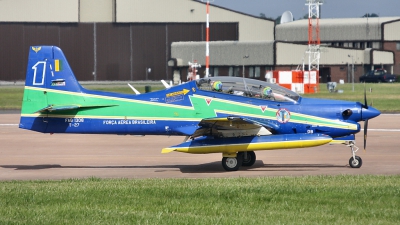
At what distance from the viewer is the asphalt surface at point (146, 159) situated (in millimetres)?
13500

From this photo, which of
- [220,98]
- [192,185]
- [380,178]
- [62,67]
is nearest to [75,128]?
[62,67]

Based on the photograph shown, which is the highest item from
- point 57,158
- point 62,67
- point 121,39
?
point 121,39

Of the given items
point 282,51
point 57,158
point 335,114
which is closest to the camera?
point 335,114

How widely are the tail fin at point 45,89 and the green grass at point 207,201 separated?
286cm

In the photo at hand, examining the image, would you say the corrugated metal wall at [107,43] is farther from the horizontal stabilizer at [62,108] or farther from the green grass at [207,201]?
the green grass at [207,201]

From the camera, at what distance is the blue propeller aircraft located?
13453 millimetres

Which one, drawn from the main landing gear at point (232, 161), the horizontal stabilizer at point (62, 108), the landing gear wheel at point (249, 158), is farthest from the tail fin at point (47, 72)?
the landing gear wheel at point (249, 158)

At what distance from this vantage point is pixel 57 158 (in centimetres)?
1630

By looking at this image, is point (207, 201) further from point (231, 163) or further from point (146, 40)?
point (146, 40)

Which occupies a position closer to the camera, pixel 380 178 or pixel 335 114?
pixel 380 178

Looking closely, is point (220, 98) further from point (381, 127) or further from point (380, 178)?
point (381, 127)

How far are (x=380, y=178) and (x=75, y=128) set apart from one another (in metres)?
6.59

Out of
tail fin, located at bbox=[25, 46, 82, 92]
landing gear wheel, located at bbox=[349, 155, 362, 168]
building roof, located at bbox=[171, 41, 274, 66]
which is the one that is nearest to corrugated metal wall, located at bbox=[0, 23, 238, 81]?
building roof, located at bbox=[171, 41, 274, 66]

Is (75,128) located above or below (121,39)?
below
